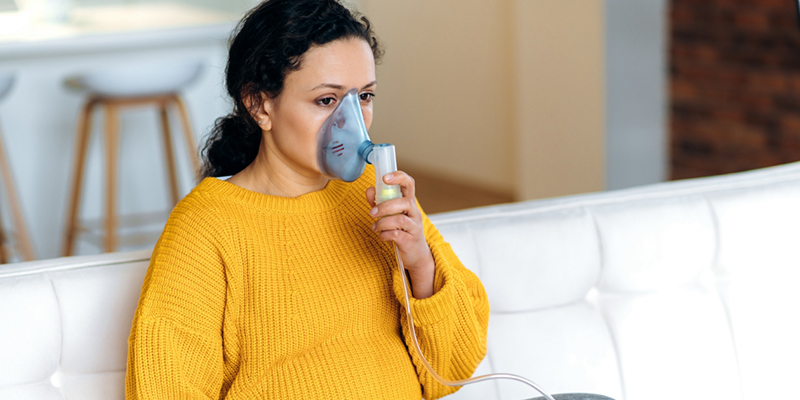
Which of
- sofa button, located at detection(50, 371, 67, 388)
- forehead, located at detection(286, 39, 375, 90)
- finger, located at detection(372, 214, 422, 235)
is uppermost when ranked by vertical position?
forehead, located at detection(286, 39, 375, 90)

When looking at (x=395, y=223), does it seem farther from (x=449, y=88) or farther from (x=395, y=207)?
(x=449, y=88)

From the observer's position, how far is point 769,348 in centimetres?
142

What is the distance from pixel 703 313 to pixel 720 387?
13 centimetres

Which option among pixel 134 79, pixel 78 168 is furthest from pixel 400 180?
pixel 78 168

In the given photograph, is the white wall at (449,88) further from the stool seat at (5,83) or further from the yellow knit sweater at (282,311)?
the yellow knit sweater at (282,311)

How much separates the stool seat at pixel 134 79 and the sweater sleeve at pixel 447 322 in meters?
1.90

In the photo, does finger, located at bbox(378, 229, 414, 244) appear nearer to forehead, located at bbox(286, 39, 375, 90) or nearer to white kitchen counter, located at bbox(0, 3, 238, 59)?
forehead, located at bbox(286, 39, 375, 90)

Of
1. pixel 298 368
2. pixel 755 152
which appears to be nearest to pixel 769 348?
pixel 298 368

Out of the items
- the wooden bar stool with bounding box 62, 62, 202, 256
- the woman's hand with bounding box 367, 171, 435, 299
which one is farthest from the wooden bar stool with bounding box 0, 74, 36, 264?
the woman's hand with bounding box 367, 171, 435, 299

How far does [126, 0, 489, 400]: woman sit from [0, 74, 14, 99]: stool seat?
1.97 metres

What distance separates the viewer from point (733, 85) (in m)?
3.27

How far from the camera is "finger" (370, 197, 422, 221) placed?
0.95 metres

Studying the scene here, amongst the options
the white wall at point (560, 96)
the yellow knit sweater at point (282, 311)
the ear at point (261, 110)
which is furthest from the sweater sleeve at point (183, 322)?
the white wall at point (560, 96)

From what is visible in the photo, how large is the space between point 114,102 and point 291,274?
2.01m
